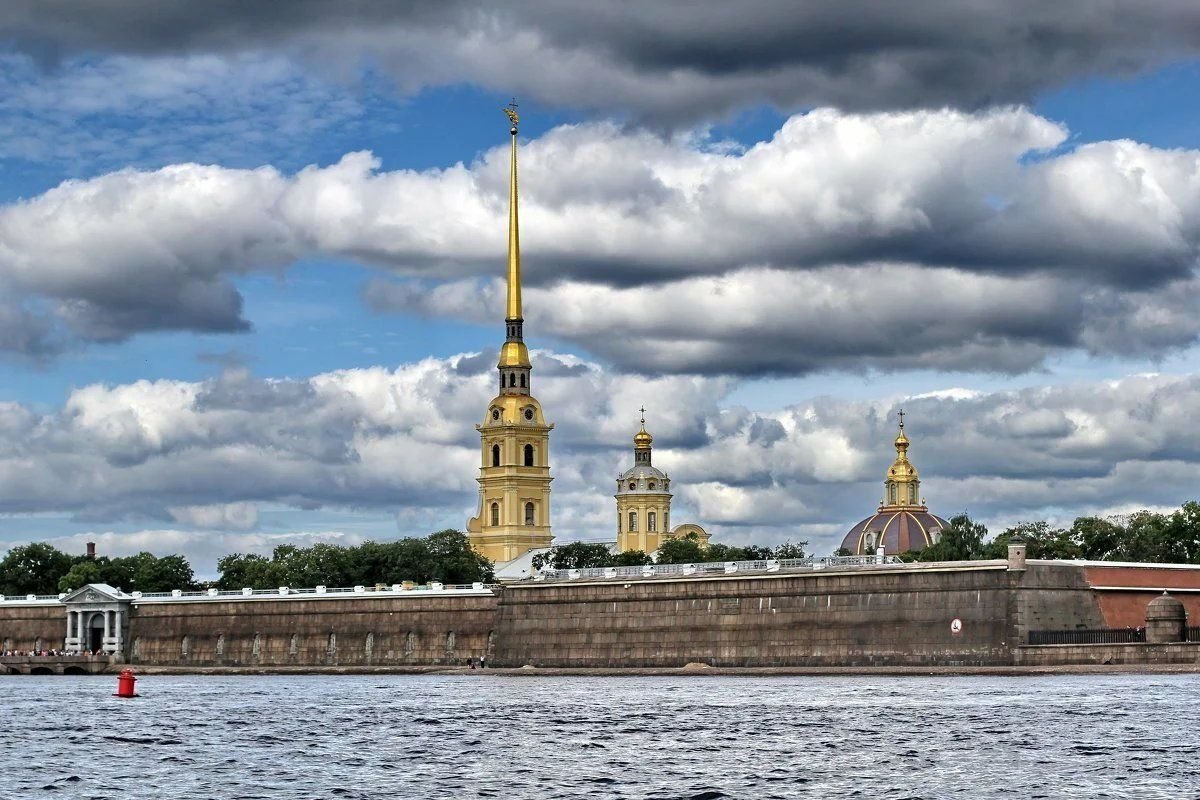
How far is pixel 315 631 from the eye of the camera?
133625 millimetres

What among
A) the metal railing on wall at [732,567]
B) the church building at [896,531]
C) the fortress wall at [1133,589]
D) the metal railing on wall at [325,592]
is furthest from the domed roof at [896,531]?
the fortress wall at [1133,589]

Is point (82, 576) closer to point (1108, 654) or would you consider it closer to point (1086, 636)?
point (1086, 636)

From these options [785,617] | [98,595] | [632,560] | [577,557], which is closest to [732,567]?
[785,617]

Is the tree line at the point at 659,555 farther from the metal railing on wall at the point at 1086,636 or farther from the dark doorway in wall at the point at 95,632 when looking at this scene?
the metal railing on wall at the point at 1086,636

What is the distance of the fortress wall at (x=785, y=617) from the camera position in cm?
9869

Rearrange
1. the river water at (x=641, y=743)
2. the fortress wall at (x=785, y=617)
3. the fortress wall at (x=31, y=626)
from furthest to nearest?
the fortress wall at (x=31, y=626)
the fortress wall at (x=785, y=617)
the river water at (x=641, y=743)

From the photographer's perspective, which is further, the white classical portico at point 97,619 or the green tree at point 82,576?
the green tree at point 82,576

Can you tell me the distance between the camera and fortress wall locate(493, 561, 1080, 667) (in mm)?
98688

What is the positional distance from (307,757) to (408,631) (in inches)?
2937

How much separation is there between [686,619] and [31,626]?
60.7 meters

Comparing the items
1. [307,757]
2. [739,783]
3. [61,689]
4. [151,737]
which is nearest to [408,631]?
[61,689]

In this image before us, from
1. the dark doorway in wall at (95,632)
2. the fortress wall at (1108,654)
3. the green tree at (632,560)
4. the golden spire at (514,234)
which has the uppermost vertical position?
the golden spire at (514,234)

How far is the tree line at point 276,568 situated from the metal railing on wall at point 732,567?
Result: 1443 inches

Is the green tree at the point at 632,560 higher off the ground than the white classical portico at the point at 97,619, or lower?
higher
